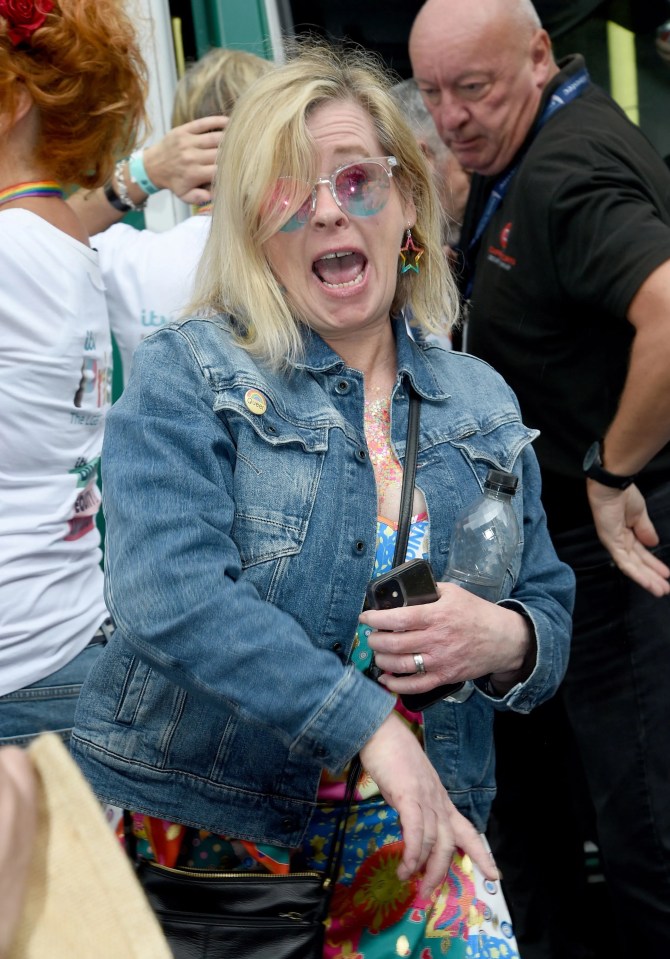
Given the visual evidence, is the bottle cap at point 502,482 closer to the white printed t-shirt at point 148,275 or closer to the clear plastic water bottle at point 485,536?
the clear plastic water bottle at point 485,536

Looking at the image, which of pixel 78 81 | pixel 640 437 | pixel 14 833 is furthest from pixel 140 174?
pixel 14 833

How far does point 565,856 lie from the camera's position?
353 cm

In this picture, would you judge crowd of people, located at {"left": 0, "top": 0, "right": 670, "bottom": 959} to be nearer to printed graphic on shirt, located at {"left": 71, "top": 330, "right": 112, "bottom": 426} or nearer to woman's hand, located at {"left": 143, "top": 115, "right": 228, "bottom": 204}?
printed graphic on shirt, located at {"left": 71, "top": 330, "right": 112, "bottom": 426}

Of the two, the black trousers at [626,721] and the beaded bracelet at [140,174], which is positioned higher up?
the beaded bracelet at [140,174]

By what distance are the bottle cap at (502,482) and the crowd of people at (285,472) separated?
3cm

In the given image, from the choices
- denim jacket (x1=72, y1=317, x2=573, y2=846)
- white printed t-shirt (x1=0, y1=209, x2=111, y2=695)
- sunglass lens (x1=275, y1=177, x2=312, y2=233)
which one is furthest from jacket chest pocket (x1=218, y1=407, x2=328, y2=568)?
white printed t-shirt (x1=0, y1=209, x2=111, y2=695)

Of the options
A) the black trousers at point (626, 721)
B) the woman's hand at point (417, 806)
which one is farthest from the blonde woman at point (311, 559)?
the black trousers at point (626, 721)

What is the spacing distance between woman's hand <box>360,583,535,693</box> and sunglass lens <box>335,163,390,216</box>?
0.70 metres

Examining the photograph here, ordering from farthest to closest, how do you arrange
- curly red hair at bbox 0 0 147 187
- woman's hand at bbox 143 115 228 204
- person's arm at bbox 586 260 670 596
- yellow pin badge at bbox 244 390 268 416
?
woman's hand at bbox 143 115 228 204 < person's arm at bbox 586 260 670 596 < curly red hair at bbox 0 0 147 187 < yellow pin badge at bbox 244 390 268 416

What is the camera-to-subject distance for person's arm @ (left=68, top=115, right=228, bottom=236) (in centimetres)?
281

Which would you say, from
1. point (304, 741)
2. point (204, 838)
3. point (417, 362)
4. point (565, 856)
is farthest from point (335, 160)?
point (565, 856)

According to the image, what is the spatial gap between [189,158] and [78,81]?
74 centimetres

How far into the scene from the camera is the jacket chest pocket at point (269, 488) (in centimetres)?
164

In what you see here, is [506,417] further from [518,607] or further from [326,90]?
[326,90]
